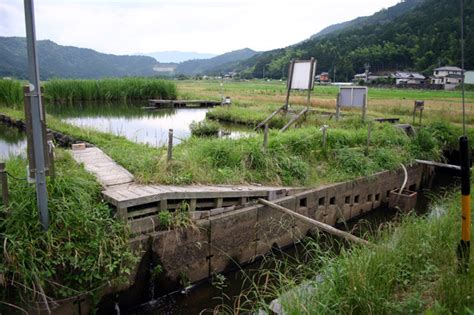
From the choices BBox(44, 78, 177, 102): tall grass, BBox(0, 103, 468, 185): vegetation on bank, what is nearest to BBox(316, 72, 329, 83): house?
BBox(44, 78, 177, 102): tall grass

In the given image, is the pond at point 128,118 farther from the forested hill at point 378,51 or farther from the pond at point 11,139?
the forested hill at point 378,51

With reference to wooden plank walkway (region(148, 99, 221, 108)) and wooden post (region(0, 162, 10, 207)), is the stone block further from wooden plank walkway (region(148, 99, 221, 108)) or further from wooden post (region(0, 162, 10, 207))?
wooden plank walkway (region(148, 99, 221, 108))

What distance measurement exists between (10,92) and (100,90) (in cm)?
785

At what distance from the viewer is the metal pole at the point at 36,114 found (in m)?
3.95

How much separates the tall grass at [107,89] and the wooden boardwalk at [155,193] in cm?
2128

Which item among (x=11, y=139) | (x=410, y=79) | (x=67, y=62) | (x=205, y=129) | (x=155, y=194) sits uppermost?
(x=67, y=62)

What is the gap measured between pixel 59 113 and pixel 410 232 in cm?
2080

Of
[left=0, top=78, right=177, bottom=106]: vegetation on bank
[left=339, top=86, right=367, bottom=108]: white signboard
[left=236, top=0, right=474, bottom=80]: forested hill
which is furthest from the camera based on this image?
[left=236, top=0, right=474, bottom=80]: forested hill

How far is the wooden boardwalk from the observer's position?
530 cm

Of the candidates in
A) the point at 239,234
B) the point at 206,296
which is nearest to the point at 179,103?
the point at 239,234

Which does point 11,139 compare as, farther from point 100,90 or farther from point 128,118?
point 100,90

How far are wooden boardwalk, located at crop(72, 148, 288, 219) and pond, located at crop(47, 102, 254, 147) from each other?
24.9 feet

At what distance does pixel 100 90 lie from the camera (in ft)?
92.5

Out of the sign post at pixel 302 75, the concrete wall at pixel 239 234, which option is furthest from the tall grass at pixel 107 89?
the concrete wall at pixel 239 234
